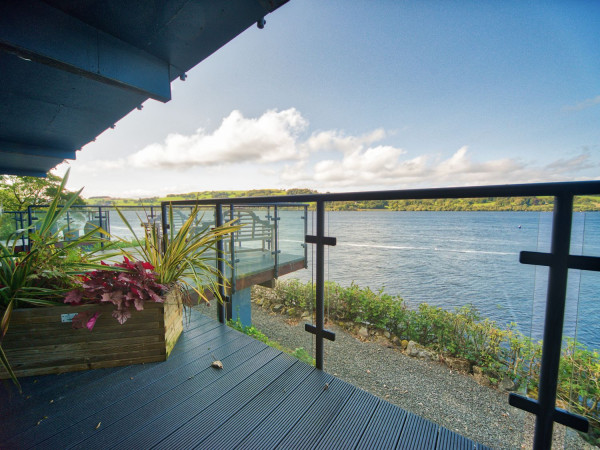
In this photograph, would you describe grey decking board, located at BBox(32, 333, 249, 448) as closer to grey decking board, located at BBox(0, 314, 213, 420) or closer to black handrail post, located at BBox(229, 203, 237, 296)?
grey decking board, located at BBox(0, 314, 213, 420)

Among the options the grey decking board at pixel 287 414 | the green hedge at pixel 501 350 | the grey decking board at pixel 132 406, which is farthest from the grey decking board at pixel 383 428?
the grey decking board at pixel 132 406

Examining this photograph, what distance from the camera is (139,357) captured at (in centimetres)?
154

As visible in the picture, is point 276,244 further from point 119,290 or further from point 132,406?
point 132,406

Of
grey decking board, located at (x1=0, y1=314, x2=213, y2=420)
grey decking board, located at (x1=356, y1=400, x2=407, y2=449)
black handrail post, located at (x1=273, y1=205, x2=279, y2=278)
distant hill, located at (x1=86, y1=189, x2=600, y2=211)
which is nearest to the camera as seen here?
distant hill, located at (x1=86, y1=189, x2=600, y2=211)

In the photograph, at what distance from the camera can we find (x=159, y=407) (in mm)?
1188

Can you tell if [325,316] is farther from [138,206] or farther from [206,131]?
[206,131]

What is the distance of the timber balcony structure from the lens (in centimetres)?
94

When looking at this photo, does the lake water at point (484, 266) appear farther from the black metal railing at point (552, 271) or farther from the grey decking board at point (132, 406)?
the grey decking board at point (132, 406)

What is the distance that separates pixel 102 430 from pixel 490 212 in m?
1.95

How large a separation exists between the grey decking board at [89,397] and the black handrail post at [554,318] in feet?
5.88

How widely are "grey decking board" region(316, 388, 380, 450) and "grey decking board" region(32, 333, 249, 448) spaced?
798 millimetres

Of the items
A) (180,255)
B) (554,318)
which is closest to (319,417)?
(554,318)

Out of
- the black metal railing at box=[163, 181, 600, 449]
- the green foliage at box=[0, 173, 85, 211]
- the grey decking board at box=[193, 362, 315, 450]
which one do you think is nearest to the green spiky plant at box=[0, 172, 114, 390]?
the grey decking board at box=[193, 362, 315, 450]

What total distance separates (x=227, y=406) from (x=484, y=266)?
1398 millimetres
